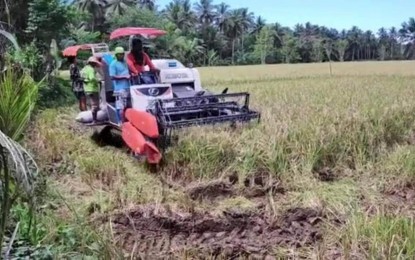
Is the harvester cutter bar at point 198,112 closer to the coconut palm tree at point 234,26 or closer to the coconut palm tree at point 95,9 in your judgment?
the coconut palm tree at point 95,9

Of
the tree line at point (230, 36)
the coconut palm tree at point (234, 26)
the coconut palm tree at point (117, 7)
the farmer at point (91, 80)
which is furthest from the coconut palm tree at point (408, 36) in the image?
the farmer at point (91, 80)

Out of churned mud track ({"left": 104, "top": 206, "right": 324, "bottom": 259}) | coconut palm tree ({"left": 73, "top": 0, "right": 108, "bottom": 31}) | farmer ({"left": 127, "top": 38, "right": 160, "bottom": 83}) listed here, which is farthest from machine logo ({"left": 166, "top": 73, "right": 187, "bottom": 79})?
coconut palm tree ({"left": 73, "top": 0, "right": 108, "bottom": 31})

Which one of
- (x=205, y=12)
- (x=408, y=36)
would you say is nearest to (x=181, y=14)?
(x=205, y=12)

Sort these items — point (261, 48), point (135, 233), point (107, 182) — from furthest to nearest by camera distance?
point (261, 48) < point (107, 182) < point (135, 233)

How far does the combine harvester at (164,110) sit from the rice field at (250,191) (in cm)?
19

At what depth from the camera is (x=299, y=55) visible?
192 ft

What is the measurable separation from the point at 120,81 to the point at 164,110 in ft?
4.31

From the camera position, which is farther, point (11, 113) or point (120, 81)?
point (120, 81)

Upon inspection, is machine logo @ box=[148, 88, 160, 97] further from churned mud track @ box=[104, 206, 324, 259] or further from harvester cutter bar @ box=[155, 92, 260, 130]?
churned mud track @ box=[104, 206, 324, 259]

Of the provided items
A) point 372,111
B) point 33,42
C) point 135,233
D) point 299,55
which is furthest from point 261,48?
point 135,233

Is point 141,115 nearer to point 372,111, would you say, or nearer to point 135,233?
point 135,233

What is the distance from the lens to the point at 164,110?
6715 mm

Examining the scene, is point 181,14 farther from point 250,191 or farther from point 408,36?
point 250,191

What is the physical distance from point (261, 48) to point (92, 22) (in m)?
21.9
